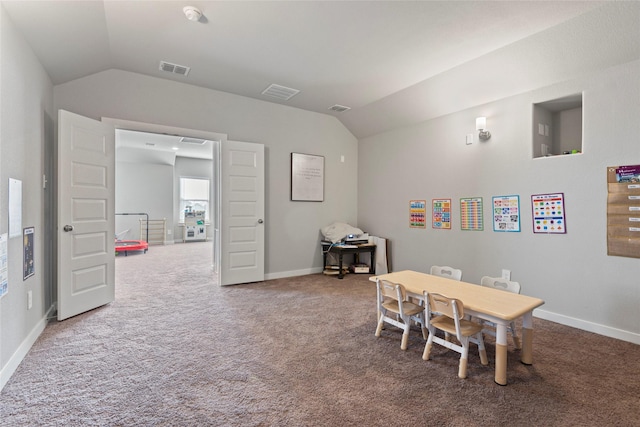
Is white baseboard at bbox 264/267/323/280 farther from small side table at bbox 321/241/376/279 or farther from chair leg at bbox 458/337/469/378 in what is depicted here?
chair leg at bbox 458/337/469/378

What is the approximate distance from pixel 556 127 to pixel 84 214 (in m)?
5.44

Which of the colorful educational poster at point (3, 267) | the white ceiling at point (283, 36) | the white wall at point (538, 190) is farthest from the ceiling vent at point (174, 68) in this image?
the white wall at point (538, 190)

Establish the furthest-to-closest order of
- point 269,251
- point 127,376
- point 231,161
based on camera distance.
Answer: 1. point 269,251
2. point 231,161
3. point 127,376

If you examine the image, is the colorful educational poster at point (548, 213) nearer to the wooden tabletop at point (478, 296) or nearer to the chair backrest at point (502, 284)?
the chair backrest at point (502, 284)

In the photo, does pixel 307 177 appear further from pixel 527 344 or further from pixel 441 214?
pixel 527 344

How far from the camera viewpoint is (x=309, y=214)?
17.2 ft

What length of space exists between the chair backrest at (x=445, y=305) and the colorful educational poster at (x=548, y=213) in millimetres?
1891

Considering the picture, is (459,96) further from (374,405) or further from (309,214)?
(374,405)

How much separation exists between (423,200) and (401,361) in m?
2.80

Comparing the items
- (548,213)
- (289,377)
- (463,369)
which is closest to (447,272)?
(463,369)

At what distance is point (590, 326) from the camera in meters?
2.88

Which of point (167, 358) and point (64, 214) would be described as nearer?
point (167, 358)

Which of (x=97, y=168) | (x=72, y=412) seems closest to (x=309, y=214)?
(x=97, y=168)

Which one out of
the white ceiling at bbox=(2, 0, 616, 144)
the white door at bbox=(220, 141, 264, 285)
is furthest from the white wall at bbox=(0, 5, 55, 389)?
the white door at bbox=(220, 141, 264, 285)
